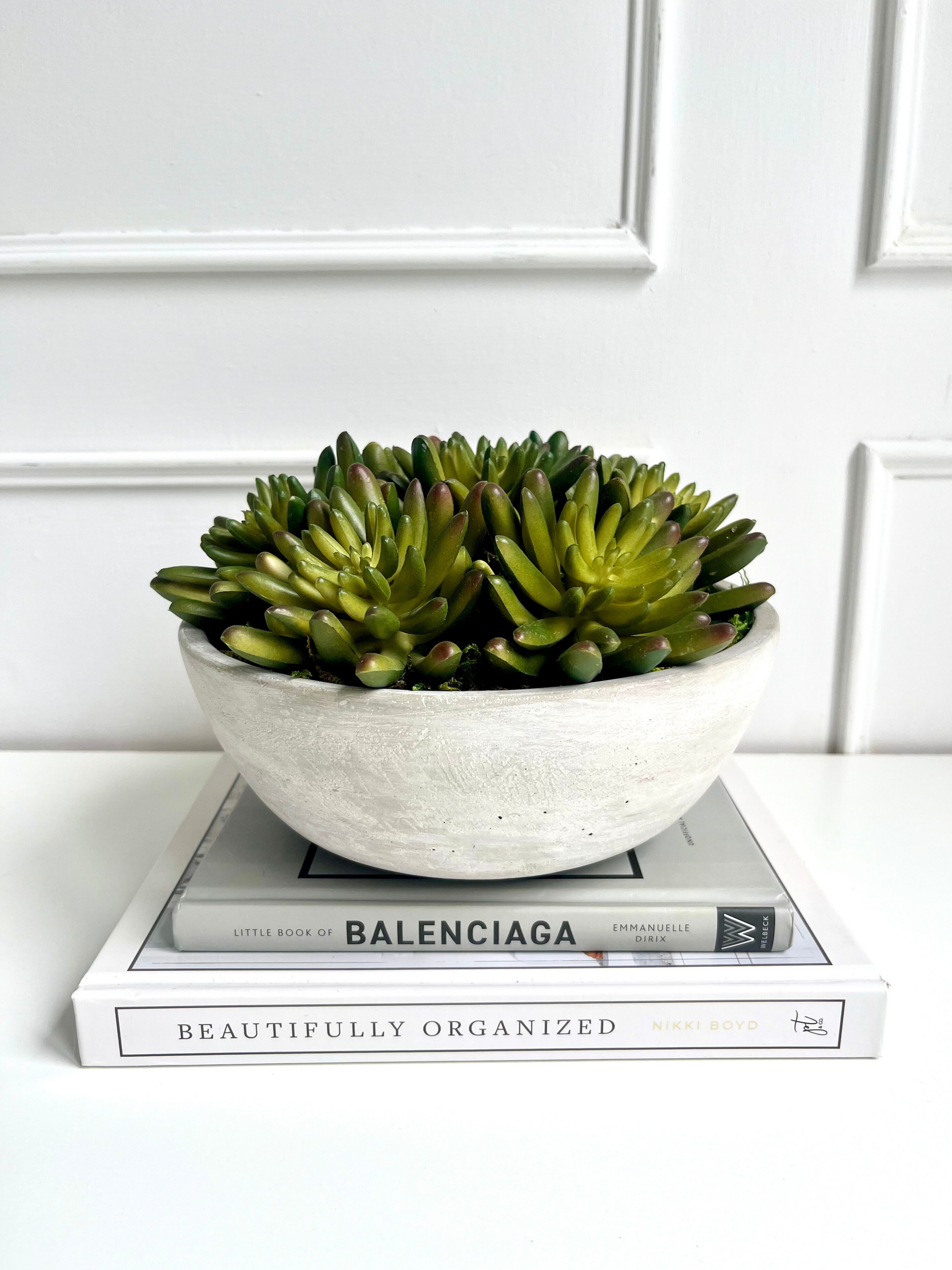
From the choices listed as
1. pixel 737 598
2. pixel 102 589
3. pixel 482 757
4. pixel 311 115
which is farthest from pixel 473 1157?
pixel 311 115

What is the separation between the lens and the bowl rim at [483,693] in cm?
41

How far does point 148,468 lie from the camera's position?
79 cm

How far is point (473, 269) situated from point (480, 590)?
1.35ft

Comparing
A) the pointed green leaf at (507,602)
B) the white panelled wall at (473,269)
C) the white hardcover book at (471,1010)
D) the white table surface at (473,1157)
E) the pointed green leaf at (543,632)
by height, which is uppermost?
the white panelled wall at (473,269)

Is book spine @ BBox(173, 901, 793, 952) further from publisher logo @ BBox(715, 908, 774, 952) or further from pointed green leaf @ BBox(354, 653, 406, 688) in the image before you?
pointed green leaf @ BBox(354, 653, 406, 688)

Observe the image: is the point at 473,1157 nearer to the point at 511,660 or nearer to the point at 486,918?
the point at 486,918

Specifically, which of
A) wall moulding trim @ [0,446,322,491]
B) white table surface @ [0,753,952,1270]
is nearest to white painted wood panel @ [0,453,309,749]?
wall moulding trim @ [0,446,322,491]

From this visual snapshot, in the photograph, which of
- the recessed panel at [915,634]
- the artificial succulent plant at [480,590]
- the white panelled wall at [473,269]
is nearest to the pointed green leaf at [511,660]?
the artificial succulent plant at [480,590]

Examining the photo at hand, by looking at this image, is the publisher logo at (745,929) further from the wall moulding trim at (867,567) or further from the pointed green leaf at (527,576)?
the wall moulding trim at (867,567)

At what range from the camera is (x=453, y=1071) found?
46 cm

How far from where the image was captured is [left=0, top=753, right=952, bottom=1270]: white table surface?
1.21ft

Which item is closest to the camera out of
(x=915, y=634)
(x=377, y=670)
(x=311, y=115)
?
(x=377, y=670)

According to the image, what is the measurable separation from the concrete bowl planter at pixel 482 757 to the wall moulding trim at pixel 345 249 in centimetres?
40

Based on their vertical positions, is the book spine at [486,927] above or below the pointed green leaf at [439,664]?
below
